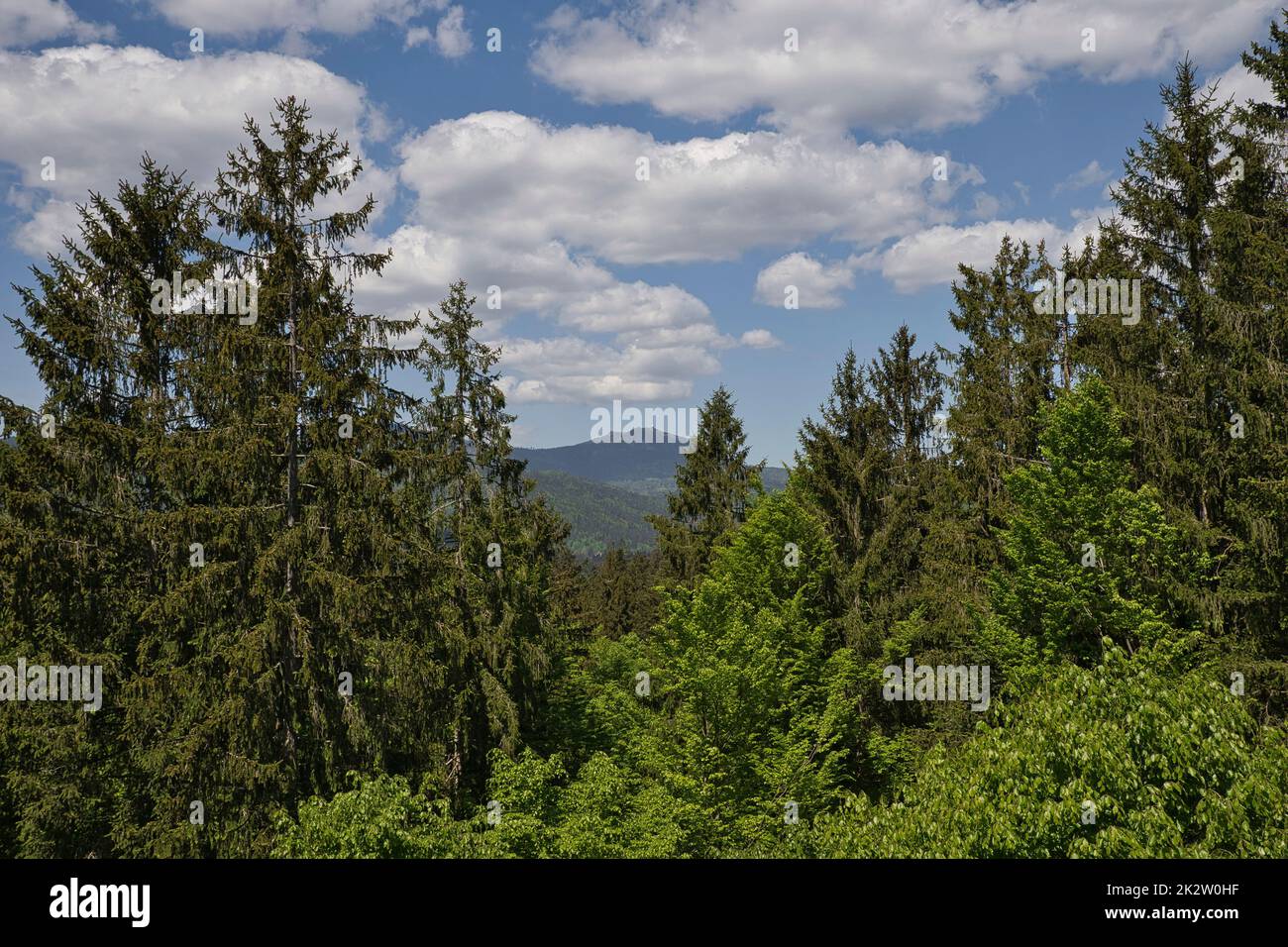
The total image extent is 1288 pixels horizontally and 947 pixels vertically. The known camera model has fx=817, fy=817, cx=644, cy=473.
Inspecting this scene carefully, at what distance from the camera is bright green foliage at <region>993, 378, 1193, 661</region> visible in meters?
17.5

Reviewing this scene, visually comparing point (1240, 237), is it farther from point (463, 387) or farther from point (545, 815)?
point (545, 815)

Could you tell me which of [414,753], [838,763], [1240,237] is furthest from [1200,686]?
[414,753]

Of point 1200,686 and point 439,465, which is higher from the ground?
point 439,465

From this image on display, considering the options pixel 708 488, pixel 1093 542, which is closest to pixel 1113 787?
pixel 1093 542

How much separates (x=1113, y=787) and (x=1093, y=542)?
339 inches

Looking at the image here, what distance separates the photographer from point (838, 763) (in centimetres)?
2236

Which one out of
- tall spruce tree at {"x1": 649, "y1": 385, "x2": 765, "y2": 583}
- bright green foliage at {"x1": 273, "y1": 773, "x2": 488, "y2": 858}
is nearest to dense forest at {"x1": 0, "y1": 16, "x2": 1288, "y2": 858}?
bright green foliage at {"x1": 273, "y1": 773, "x2": 488, "y2": 858}

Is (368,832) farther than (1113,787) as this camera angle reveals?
Yes

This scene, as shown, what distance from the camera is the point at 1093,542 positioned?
18.0 meters

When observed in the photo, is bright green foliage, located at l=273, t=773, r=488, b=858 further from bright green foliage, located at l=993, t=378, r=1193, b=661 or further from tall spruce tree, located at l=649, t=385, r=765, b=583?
tall spruce tree, located at l=649, t=385, r=765, b=583

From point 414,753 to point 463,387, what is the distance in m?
Answer: 9.19

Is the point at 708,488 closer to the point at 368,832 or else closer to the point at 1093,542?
the point at 1093,542
